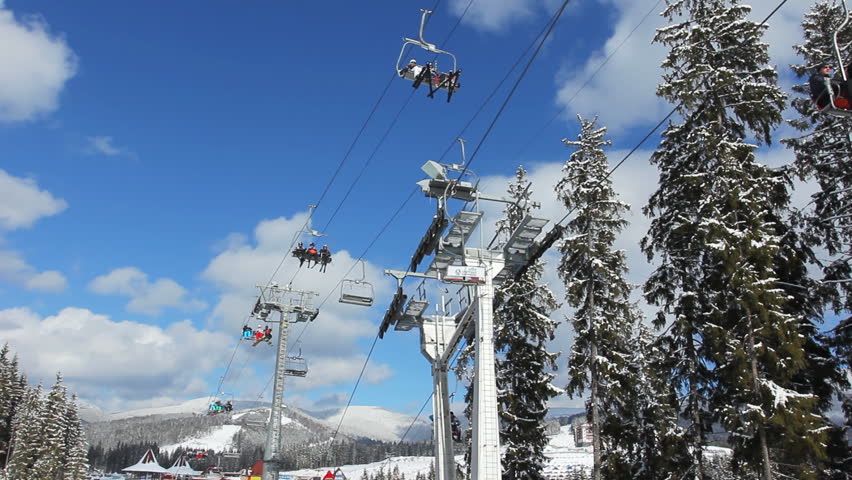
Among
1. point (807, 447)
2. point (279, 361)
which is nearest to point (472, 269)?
point (807, 447)

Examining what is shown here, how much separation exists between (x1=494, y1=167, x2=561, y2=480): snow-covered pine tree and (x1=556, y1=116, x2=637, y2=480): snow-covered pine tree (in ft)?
8.15

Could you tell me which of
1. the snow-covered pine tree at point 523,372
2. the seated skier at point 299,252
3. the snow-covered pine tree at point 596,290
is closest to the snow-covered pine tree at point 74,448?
the seated skier at point 299,252

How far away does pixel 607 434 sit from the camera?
21.2 metres

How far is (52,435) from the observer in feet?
181

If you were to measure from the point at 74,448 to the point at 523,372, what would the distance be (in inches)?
2369

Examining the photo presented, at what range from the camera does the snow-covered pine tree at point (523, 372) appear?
24234 mm

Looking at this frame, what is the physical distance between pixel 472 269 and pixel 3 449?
6955 centimetres

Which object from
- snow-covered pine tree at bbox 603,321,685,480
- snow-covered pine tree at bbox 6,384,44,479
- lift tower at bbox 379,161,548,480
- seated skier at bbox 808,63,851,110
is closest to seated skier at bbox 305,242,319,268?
lift tower at bbox 379,161,548,480

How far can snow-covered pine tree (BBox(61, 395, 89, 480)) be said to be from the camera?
6397 centimetres

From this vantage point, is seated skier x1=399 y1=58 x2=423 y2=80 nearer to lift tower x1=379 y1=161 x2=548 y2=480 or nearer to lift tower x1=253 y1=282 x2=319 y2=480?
lift tower x1=379 y1=161 x2=548 y2=480

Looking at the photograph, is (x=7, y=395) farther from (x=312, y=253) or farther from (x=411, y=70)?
(x=411, y=70)

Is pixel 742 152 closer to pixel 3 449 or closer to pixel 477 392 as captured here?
pixel 477 392

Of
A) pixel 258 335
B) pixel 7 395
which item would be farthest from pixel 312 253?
pixel 7 395

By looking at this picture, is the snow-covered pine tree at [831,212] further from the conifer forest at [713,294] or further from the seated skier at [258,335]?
the seated skier at [258,335]
